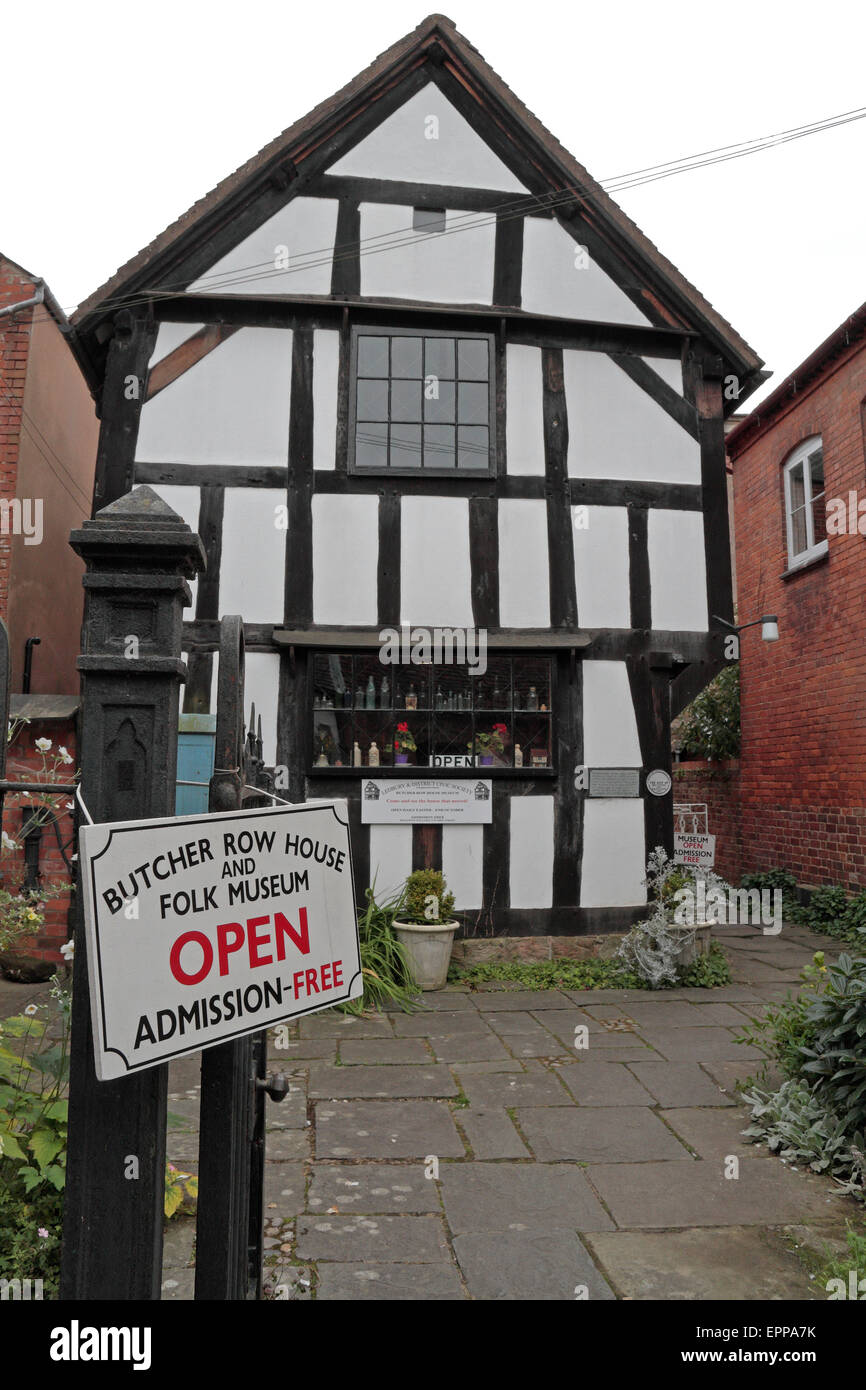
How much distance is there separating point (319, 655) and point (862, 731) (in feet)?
17.0

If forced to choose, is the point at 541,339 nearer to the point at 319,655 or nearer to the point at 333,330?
the point at 333,330

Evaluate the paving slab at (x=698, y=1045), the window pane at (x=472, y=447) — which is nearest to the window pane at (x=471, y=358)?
the window pane at (x=472, y=447)

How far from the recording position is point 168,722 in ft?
6.00

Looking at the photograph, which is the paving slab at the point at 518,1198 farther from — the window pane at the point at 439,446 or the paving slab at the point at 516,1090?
the window pane at the point at 439,446

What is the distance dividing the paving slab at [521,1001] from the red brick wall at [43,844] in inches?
121

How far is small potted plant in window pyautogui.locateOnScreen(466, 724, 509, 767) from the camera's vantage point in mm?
7540

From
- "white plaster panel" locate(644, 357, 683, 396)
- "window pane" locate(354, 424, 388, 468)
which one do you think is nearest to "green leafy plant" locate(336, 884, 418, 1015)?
"window pane" locate(354, 424, 388, 468)

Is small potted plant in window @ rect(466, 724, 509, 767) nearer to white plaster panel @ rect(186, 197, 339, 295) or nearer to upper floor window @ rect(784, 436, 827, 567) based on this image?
white plaster panel @ rect(186, 197, 339, 295)

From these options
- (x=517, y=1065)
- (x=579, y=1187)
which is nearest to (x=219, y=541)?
(x=517, y=1065)

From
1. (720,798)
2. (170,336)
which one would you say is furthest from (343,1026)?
(720,798)

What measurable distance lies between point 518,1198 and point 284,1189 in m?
0.87

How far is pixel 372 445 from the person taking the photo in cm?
771

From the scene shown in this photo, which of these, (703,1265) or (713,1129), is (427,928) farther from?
(703,1265)

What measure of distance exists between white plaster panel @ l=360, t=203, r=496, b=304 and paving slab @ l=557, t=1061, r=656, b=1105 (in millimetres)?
6061
